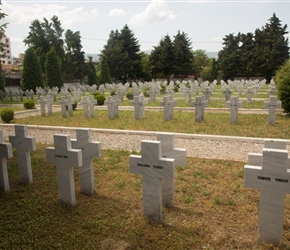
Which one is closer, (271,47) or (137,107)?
(137,107)

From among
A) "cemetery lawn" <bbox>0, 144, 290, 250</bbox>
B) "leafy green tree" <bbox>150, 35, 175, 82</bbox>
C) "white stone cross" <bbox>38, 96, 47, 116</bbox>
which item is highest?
"leafy green tree" <bbox>150, 35, 175, 82</bbox>

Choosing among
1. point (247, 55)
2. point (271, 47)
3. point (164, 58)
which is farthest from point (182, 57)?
point (271, 47)

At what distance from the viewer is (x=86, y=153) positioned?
496 cm

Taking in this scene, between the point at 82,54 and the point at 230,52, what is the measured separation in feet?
89.7

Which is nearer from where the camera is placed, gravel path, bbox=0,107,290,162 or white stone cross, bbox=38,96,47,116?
gravel path, bbox=0,107,290,162

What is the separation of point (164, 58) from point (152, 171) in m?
52.6

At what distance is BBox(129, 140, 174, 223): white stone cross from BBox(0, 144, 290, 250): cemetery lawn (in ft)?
0.73

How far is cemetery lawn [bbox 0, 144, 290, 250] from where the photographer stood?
3.66 m

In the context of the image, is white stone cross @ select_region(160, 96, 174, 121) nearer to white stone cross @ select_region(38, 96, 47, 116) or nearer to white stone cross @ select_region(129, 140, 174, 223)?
white stone cross @ select_region(38, 96, 47, 116)

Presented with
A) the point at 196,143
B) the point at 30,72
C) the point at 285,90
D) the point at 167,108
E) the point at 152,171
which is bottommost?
the point at 196,143

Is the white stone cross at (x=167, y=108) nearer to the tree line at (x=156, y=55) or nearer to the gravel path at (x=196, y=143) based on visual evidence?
the gravel path at (x=196, y=143)

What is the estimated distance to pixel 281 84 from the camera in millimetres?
13680

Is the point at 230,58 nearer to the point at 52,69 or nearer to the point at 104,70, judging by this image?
the point at 104,70

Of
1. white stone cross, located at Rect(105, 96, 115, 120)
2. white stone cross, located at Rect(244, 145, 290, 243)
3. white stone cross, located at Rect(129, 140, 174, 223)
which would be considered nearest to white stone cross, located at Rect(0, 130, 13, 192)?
white stone cross, located at Rect(129, 140, 174, 223)
